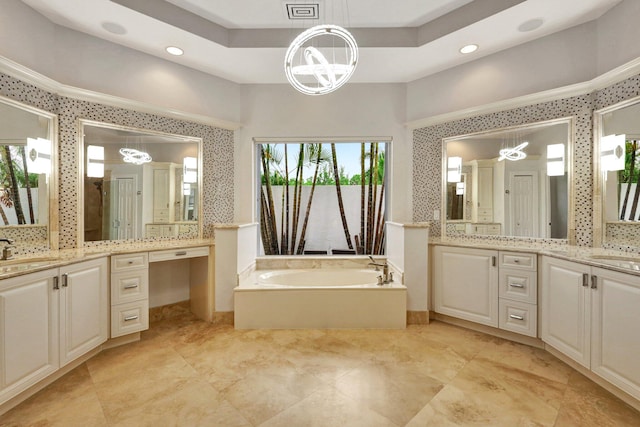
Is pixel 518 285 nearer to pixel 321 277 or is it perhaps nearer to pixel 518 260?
pixel 518 260

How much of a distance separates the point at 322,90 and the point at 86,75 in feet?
7.45

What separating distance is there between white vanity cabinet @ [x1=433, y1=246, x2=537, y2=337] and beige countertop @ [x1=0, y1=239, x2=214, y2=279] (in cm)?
248

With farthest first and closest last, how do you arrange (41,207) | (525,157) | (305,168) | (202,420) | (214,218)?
(305,168) < (214,218) < (525,157) < (41,207) < (202,420)

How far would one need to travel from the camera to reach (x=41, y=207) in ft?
7.86

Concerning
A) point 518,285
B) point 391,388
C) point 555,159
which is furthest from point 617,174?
point 391,388

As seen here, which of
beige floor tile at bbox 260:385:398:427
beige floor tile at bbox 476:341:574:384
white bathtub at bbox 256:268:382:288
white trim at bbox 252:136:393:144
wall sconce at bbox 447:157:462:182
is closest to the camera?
beige floor tile at bbox 260:385:398:427

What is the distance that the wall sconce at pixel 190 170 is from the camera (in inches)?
129

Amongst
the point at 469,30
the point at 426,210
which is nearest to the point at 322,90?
the point at 469,30

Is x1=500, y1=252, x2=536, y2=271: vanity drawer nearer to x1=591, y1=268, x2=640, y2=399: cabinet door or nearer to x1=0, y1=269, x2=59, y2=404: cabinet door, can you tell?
x1=591, y1=268, x2=640, y2=399: cabinet door

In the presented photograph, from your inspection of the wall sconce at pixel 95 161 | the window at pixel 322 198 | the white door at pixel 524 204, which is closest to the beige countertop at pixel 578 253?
the white door at pixel 524 204

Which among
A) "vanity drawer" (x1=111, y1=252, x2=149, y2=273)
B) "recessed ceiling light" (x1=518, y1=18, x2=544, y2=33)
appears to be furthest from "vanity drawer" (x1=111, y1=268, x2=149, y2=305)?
"recessed ceiling light" (x1=518, y1=18, x2=544, y2=33)

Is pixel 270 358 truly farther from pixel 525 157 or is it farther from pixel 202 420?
pixel 525 157

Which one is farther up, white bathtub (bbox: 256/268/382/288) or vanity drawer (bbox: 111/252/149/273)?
vanity drawer (bbox: 111/252/149/273)

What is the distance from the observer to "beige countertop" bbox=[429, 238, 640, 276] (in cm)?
184
